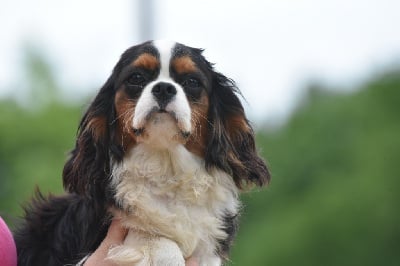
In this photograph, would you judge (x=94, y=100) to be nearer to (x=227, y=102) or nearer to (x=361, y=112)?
(x=227, y=102)

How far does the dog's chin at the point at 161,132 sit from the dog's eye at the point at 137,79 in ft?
0.96

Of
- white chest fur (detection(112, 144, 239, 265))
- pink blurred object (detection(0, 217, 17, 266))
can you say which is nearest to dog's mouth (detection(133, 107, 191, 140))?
white chest fur (detection(112, 144, 239, 265))

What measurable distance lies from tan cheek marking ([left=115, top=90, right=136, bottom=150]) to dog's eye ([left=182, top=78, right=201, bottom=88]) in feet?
1.21

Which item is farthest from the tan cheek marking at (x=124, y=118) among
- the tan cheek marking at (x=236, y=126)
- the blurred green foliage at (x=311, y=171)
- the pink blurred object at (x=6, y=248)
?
the blurred green foliage at (x=311, y=171)

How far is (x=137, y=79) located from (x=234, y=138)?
926 mm

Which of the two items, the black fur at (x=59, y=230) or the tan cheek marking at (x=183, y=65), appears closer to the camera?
the tan cheek marking at (x=183, y=65)

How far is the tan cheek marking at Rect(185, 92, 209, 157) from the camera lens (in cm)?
714

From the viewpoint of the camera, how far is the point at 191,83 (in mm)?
7148

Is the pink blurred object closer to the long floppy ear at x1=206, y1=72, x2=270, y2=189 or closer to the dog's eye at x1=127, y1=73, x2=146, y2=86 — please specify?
the dog's eye at x1=127, y1=73, x2=146, y2=86

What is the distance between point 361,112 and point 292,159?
8.02 ft

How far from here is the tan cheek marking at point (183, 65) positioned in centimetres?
705

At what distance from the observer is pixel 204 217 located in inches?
287

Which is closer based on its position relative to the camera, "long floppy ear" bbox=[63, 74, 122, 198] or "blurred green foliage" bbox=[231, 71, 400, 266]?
"long floppy ear" bbox=[63, 74, 122, 198]

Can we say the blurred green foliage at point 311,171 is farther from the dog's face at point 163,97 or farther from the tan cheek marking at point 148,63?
the tan cheek marking at point 148,63
